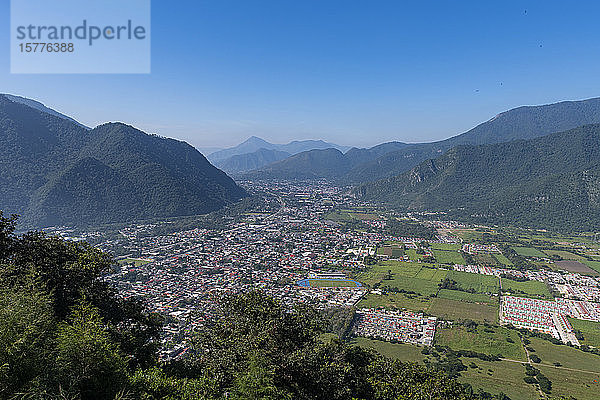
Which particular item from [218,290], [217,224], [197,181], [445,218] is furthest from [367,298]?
[197,181]

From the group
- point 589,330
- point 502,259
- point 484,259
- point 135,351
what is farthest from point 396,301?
point 135,351

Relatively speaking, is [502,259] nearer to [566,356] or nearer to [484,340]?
[566,356]

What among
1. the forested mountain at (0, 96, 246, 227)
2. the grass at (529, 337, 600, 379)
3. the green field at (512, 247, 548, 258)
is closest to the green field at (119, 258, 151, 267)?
the forested mountain at (0, 96, 246, 227)

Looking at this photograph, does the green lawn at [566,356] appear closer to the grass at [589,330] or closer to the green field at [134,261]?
the grass at [589,330]

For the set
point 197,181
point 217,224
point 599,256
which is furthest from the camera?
point 197,181

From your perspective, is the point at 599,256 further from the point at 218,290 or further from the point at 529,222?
the point at 218,290

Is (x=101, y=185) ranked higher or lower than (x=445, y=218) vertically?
higher

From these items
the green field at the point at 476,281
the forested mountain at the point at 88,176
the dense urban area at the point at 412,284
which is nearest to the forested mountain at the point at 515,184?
the dense urban area at the point at 412,284
